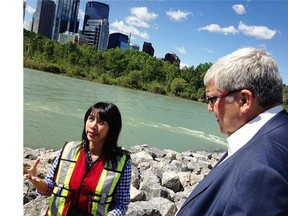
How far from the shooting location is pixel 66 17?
121188 millimetres

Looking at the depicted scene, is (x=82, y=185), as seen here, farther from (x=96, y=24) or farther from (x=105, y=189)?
(x=96, y=24)

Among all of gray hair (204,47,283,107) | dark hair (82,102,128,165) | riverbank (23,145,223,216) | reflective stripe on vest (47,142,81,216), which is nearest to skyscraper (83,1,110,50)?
riverbank (23,145,223,216)

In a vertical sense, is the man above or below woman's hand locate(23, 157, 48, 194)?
above

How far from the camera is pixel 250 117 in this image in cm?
120

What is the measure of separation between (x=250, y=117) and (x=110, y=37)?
385 feet

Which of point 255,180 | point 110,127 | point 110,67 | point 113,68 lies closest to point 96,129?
point 110,127

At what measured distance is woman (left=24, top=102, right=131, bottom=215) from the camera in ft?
6.35

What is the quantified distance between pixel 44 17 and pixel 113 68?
225 feet

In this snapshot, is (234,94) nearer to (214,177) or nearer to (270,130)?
(270,130)

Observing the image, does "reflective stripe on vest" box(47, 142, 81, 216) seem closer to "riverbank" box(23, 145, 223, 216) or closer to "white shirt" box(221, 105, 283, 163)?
"white shirt" box(221, 105, 283, 163)

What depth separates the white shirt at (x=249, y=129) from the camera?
3.84ft

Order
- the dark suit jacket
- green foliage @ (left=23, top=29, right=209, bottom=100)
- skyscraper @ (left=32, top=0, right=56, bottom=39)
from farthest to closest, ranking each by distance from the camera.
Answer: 1. skyscraper @ (left=32, top=0, right=56, bottom=39)
2. green foliage @ (left=23, top=29, right=209, bottom=100)
3. the dark suit jacket

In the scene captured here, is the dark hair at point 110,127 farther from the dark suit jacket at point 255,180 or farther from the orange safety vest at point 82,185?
the dark suit jacket at point 255,180

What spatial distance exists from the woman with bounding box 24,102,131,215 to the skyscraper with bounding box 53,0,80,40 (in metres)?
120
